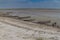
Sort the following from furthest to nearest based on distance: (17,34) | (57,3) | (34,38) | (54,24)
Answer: (57,3), (54,24), (17,34), (34,38)

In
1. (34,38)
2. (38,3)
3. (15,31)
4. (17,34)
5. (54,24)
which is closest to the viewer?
(34,38)

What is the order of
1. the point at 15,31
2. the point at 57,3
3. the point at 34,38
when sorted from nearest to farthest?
the point at 34,38 → the point at 15,31 → the point at 57,3

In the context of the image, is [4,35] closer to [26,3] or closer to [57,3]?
[57,3]

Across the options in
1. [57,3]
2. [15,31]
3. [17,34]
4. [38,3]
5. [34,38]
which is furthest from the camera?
[38,3]

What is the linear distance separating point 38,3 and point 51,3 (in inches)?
68.4

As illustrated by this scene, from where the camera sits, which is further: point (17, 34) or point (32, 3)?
point (32, 3)

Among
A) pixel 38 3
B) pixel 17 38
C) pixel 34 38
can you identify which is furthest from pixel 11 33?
pixel 38 3

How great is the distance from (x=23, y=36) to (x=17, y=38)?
1.13ft

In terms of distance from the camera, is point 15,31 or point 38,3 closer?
point 15,31

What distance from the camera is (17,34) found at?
727 centimetres

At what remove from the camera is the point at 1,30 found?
7.78 m

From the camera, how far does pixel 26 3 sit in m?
22.8

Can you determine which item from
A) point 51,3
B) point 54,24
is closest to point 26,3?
point 51,3

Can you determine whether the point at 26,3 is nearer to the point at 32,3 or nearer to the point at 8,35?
the point at 32,3
